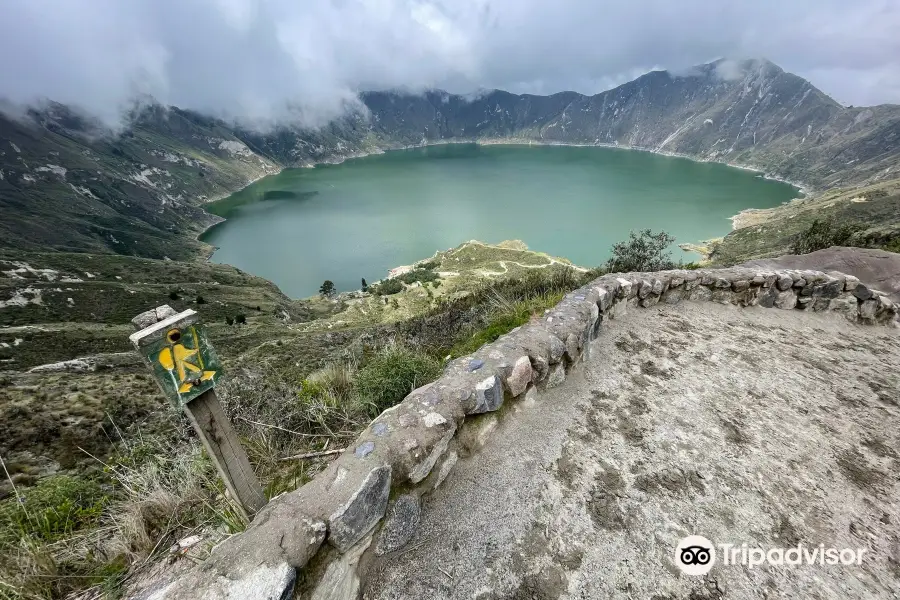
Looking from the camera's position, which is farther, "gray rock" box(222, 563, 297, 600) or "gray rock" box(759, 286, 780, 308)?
"gray rock" box(759, 286, 780, 308)

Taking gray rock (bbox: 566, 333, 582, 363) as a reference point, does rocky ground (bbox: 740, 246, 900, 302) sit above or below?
below

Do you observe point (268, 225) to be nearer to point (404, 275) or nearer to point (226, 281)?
point (226, 281)

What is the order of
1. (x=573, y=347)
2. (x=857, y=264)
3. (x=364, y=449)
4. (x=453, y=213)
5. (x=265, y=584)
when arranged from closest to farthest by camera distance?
(x=265, y=584) → (x=364, y=449) → (x=573, y=347) → (x=857, y=264) → (x=453, y=213)

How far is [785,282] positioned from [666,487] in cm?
629

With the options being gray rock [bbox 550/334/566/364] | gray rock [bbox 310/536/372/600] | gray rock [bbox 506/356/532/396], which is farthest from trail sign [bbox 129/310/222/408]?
gray rock [bbox 550/334/566/364]

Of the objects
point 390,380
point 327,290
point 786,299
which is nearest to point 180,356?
point 390,380

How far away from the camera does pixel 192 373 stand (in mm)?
2121

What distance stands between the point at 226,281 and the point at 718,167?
20067 centimetres

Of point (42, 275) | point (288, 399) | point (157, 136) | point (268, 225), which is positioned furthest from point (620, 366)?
point (157, 136)

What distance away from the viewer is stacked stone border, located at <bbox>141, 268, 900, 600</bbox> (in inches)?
75.4

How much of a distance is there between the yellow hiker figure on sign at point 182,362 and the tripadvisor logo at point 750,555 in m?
3.45

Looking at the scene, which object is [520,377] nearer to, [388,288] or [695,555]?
[695,555]

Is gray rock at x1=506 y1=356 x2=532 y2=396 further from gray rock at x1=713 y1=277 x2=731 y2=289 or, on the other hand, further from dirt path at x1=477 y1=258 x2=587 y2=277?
dirt path at x1=477 y1=258 x2=587 y2=277

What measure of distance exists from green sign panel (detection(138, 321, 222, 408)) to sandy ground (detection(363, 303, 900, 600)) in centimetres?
159
